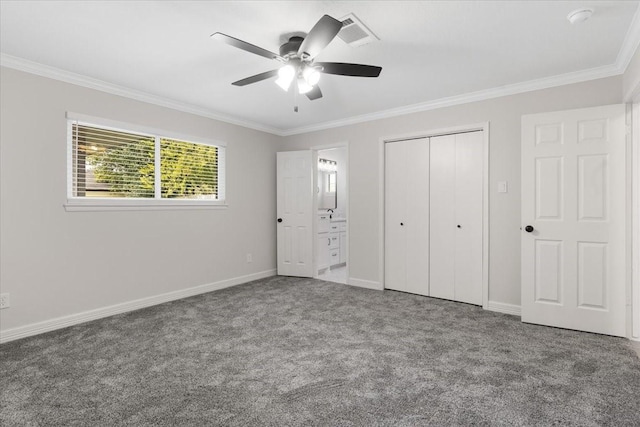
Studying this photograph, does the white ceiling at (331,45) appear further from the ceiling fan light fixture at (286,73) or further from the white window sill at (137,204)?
the white window sill at (137,204)

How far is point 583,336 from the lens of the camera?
9.02 ft

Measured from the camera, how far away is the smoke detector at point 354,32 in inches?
82.1

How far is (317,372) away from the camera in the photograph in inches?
85.0

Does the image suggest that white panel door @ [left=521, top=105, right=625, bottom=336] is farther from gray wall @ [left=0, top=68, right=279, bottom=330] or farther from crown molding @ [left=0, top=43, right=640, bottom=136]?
gray wall @ [left=0, top=68, right=279, bottom=330]

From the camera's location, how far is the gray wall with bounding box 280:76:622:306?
3.10 m

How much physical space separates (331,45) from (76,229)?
2.89 meters

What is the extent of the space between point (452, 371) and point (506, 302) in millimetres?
1628

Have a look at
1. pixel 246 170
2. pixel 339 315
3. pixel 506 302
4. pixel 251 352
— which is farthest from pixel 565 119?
pixel 246 170

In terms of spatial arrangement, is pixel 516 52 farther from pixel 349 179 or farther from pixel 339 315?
pixel 339 315

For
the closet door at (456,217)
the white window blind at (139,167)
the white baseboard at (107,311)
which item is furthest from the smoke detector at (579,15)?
the white baseboard at (107,311)

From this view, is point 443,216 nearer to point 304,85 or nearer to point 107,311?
point 304,85

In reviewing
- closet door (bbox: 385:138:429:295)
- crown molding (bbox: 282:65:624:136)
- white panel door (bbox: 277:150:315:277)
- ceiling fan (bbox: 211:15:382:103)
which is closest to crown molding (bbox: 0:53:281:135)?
white panel door (bbox: 277:150:315:277)

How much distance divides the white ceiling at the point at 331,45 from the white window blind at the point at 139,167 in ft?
1.64

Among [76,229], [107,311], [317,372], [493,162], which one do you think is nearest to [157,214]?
[76,229]
